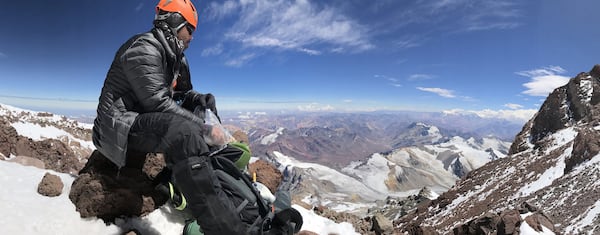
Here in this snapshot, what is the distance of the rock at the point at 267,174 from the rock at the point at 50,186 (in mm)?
5045

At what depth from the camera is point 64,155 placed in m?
12.1

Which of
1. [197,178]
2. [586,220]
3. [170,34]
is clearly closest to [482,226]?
[197,178]

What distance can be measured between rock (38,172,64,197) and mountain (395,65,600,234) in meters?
12.0

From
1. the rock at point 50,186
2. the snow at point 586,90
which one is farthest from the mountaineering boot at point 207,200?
the snow at point 586,90

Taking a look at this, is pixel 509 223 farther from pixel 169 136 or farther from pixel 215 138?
pixel 169 136

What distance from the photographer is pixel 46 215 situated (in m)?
5.09

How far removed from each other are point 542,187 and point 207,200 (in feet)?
168

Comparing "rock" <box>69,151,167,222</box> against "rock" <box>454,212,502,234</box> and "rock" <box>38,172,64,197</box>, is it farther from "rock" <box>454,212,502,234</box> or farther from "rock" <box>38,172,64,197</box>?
"rock" <box>454,212,502,234</box>

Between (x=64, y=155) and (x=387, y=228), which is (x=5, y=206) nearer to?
(x=64, y=155)

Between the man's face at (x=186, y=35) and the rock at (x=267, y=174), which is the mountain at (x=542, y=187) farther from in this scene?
the man's face at (x=186, y=35)

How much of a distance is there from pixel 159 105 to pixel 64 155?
976 cm

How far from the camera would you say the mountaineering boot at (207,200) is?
4.19 metres

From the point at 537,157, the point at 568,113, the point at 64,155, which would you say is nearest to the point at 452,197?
the point at 537,157

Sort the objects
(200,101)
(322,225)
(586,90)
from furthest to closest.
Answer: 1. (586,90)
2. (322,225)
3. (200,101)
